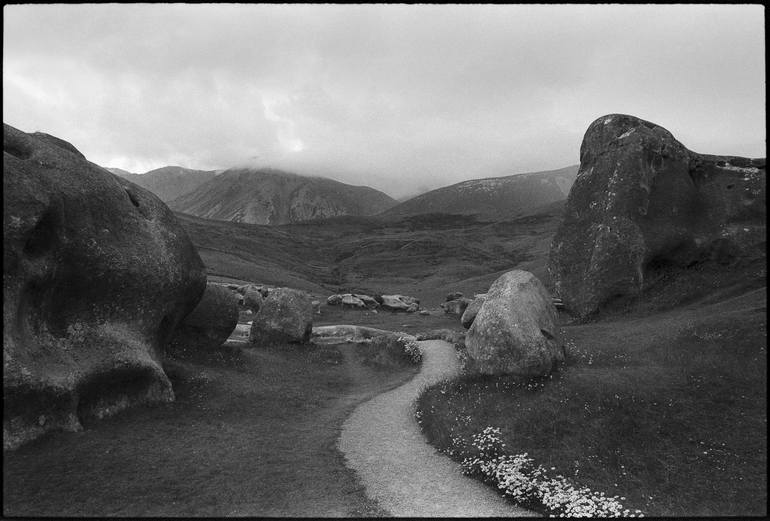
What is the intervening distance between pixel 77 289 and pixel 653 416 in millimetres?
25574

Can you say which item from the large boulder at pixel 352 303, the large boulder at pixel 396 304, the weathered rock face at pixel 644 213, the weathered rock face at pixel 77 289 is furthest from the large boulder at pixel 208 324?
the large boulder at pixel 396 304

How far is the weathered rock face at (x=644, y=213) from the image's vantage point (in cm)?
3900

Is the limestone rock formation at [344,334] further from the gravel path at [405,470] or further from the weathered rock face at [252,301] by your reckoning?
the gravel path at [405,470]

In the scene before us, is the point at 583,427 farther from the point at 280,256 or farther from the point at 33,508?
the point at 280,256

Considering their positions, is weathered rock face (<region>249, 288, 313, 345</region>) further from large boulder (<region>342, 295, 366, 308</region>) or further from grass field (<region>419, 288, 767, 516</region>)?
large boulder (<region>342, 295, 366, 308</region>)

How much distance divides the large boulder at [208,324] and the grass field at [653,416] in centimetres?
1741

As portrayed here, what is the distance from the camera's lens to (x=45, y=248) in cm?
2030

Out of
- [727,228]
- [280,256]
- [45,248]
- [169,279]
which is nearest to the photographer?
[45,248]

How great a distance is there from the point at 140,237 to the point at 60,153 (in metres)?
5.35

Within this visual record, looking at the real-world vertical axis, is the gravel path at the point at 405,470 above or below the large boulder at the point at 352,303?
above

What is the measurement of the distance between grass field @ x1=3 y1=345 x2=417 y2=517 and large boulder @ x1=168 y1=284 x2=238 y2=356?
491cm

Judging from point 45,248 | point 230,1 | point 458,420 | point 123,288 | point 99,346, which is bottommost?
point 458,420

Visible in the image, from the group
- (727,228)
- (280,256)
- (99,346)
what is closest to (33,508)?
(99,346)

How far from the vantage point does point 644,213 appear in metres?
40.6
